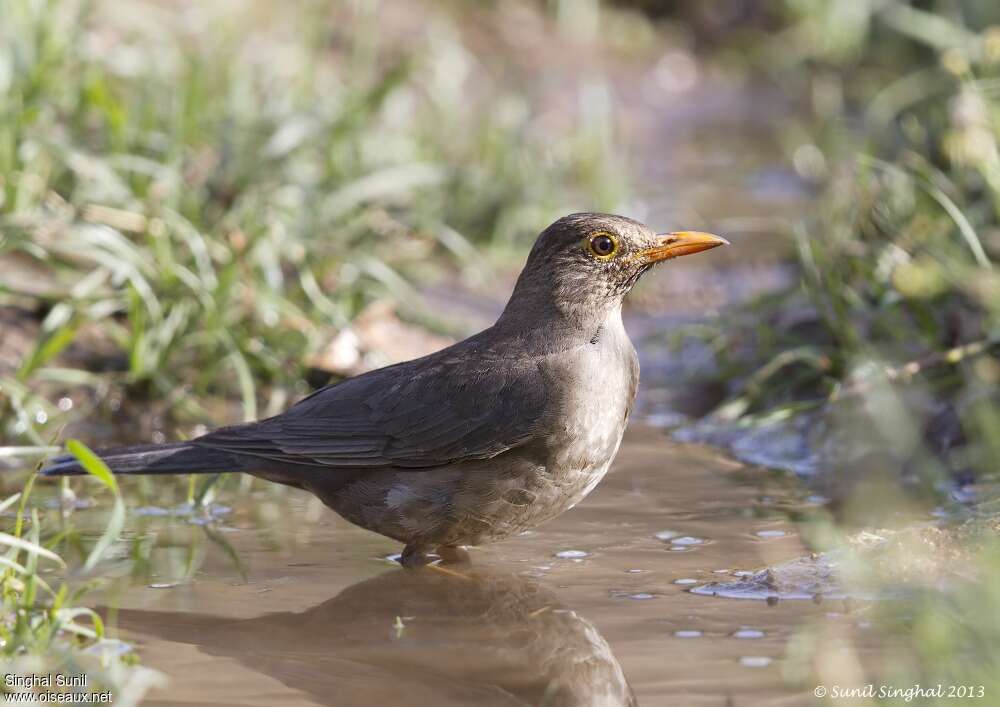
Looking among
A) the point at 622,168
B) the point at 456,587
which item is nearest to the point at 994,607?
the point at 456,587

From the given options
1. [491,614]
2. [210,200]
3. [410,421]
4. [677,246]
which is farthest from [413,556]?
[210,200]

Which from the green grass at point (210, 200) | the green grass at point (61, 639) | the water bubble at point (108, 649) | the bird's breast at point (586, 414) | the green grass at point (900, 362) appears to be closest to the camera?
the green grass at point (61, 639)

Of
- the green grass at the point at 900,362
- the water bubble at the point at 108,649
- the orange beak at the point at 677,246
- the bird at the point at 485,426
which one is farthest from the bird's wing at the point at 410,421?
the water bubble at the point at 108,649

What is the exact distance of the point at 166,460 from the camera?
4.64m

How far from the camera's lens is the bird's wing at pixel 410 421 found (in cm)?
449

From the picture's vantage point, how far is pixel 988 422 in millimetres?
3998

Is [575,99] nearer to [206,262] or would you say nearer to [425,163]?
[425,163]

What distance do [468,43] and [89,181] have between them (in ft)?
21.7

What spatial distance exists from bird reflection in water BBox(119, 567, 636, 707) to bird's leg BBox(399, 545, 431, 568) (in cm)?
21

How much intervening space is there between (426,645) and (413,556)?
0.87 meters

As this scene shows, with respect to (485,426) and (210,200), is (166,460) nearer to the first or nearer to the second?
(485,426)

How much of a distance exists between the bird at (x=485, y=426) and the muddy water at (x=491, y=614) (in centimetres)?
19

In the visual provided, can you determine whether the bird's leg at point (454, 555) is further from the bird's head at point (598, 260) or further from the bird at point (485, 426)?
the bird's head at point (598, 260)

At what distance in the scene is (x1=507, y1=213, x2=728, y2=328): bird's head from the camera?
4.77 metres
